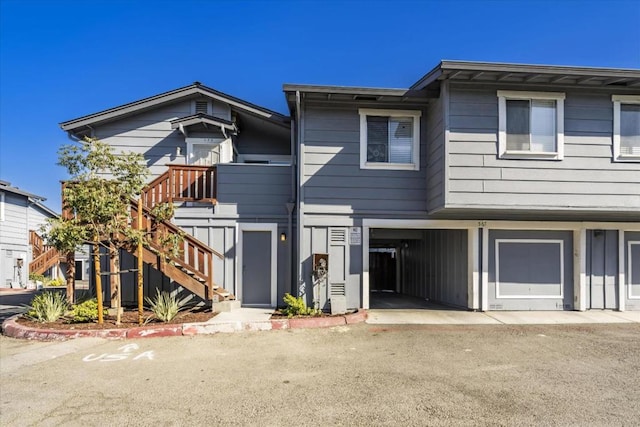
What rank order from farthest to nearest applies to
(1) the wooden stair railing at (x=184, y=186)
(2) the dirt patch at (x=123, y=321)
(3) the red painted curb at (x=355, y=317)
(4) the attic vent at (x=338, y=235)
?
1. (1) the wooden stair railing at (x=184, y=186)
2. (4) the attic vent at (x=338, y=235)
3. (3) the red painted curb at (x=355, y=317)
4. (2) the dirt patch at (x=123, y=321)

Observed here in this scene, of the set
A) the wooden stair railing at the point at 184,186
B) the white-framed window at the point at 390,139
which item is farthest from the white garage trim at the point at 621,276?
the wooden stair railing at the point at 184,186

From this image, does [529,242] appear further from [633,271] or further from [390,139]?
[390,139]

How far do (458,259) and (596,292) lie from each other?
3.33 meters

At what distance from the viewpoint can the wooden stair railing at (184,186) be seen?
357 inches

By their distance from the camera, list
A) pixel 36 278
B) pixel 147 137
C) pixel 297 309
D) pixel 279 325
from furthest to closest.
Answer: pixel 36 278 < pixel 147 137 < pixel 297 309 < pixel 279 325

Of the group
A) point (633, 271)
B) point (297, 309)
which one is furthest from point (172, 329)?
point (633, 271)

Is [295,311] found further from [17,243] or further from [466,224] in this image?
[17,243]

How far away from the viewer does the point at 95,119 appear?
10.2m

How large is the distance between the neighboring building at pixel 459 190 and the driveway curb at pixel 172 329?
4.01 feet

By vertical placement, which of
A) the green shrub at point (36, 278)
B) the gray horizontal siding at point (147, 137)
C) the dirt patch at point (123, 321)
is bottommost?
the green shrub at point (36, 278)

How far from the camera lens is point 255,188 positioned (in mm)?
9258

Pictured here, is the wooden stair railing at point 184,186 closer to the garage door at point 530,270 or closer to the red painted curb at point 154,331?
the red painted curb at point 154,331

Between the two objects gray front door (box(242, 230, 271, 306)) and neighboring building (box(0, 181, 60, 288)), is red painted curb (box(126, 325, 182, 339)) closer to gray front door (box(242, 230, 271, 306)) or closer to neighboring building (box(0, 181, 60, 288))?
gray front door (box(242, 230, 271, 306))

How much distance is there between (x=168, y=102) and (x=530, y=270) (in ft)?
35.2
